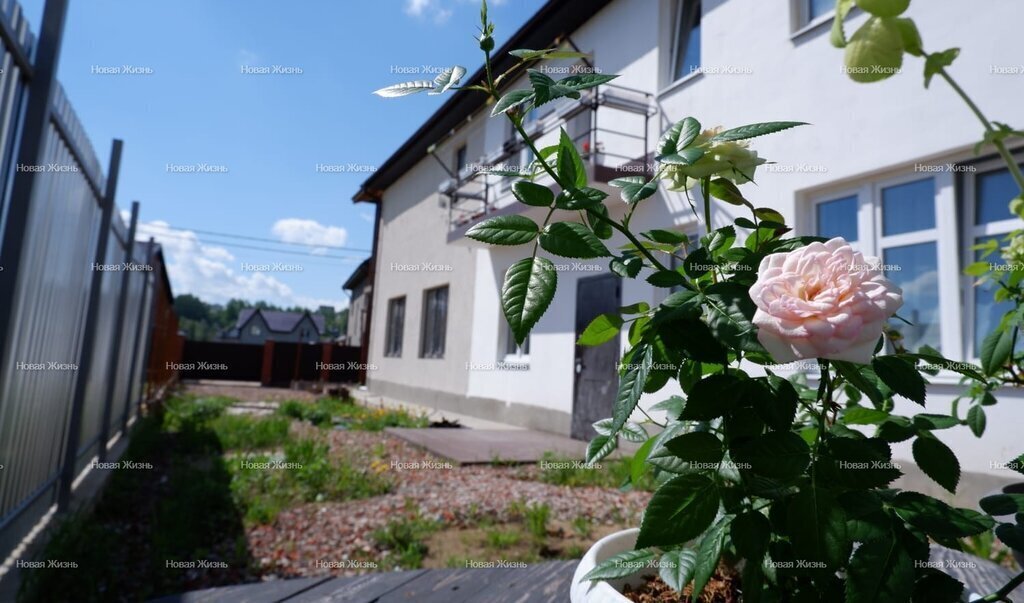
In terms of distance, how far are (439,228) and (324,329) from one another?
125ft

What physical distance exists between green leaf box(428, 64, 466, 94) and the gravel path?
113 inches

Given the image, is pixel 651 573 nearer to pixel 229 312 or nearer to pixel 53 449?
pixel 53 449

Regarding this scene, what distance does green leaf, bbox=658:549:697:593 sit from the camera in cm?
61

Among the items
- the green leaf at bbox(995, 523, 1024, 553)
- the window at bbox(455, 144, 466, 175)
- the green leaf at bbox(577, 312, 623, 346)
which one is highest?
the window at bbox(455, 144, 466, 175)

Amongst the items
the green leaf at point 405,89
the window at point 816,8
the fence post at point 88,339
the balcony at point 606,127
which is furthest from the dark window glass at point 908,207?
the fence post at point 88,339

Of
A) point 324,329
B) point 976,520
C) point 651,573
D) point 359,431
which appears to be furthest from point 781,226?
point 324,329

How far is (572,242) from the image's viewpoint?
585mm

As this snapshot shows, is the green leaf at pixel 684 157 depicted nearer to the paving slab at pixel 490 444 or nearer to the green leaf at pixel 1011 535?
the green leaf at pixel 1011 535

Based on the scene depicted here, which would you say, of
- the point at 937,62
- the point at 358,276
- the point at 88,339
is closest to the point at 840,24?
the point at 937,62

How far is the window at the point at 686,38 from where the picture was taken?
6.57 m

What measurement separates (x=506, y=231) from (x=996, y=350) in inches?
39.1

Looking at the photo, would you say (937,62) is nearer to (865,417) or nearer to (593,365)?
(865,417)

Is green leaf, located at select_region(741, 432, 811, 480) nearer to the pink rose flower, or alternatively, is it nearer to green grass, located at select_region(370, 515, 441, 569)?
the pink rose flower

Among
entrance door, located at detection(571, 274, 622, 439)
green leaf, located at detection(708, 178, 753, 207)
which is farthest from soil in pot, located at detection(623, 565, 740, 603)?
entrance door, located at detection(571, 274, 622, 439)
